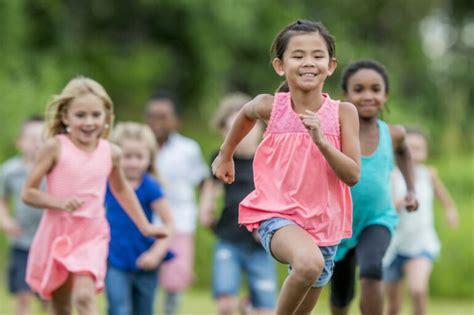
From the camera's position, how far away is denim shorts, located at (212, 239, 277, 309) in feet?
33.1

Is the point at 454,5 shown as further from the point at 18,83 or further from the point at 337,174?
the point at 337,174

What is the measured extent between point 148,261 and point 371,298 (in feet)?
5.72

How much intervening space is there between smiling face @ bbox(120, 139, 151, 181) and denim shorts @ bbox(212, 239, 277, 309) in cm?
137

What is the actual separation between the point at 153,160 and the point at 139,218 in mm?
975

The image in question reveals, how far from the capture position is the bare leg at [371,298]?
7.93m

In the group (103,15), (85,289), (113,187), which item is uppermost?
(103,15)

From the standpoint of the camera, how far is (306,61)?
677 cm

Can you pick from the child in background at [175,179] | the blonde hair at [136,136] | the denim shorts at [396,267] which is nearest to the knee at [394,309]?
the denim shorts at [396,267]

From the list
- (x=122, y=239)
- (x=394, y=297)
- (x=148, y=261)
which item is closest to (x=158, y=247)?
(x=148, y=261)

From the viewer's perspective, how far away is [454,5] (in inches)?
1391

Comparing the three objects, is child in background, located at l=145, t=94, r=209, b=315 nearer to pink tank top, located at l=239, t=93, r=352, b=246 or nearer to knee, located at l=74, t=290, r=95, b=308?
knee, located at l=74, t=290, r=95, b=308

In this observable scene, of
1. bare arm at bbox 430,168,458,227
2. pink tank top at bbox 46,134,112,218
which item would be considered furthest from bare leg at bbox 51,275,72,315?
bare arm at bbox 430,168,458,227

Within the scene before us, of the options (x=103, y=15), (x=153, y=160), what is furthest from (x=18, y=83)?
(x=153, y=160)

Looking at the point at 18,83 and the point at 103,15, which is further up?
the point at 103,15
